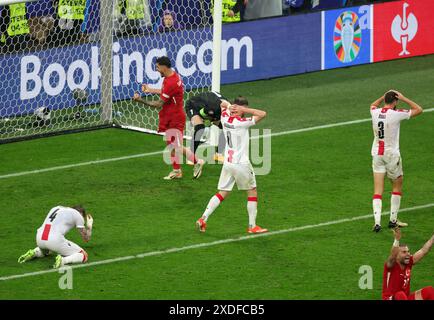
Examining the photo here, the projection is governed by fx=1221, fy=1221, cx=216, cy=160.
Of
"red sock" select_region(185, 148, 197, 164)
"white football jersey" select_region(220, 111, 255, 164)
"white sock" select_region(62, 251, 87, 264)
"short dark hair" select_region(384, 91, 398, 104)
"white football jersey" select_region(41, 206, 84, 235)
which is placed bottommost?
"white sock" select_region(62, 251, 87, 264)

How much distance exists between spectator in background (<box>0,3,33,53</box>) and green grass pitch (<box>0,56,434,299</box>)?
1.95 meters

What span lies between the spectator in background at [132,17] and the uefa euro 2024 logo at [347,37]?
195 inches

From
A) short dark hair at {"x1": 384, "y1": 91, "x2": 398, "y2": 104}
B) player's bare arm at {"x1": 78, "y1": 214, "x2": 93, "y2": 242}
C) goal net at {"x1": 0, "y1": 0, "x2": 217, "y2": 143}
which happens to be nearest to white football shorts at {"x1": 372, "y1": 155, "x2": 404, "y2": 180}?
short dark hair at {"x1": 384, "y1": 91, "x2": 398, "y2": 104}

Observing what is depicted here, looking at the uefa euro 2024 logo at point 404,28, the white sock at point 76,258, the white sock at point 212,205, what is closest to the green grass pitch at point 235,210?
the white sock at point 76,258

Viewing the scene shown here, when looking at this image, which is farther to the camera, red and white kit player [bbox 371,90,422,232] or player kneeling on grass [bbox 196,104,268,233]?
red and white kit player [bbox 371,90,422,232]

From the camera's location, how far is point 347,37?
28.1 m

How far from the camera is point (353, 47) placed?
28.4 m

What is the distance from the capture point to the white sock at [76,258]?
17022 millimetres

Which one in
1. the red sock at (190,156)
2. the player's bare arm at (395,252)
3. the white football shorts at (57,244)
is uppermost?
the player's bare arm at (395,252)

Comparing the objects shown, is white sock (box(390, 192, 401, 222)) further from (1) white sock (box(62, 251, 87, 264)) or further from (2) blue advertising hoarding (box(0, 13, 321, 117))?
(2) blue advertising hoarding (box(0, 13, 321, 117))

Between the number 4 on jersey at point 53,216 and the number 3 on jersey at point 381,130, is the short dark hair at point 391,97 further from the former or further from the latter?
the number 4 on jersey at point 53,216

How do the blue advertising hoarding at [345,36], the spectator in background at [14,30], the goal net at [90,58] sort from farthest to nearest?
the blue advertising hoarding at [345,36] < the goal net at [90,58] < the spectator in background at [14,30]

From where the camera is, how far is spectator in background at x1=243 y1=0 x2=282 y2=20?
89.8 feet

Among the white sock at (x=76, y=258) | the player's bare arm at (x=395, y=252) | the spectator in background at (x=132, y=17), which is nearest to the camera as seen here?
the player's bare arm at (x=395, y=252)
